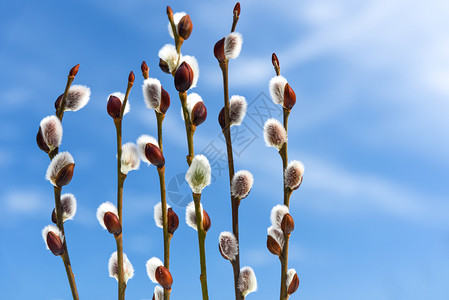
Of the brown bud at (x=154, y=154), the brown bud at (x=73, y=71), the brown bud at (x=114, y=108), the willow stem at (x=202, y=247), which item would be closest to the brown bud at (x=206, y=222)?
the willow stem at (x=202, y=247)

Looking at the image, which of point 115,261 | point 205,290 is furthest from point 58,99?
point 205,290

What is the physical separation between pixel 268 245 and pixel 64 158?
355 mm

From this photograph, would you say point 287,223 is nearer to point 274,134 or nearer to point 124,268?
point 274,134

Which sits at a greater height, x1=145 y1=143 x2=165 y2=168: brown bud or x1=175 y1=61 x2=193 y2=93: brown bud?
x1=175 y1=61 x2=193 y2=93: brown bud

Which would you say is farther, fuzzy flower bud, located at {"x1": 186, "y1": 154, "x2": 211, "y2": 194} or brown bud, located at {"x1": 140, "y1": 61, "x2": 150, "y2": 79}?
brown bud, located at {"x1": 140, "y1": 61, "x2": 150, "y2": 79}

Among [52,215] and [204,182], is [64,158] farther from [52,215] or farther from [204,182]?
[204,182]

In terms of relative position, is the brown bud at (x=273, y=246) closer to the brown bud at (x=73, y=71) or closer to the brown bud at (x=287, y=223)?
the brown bud at (x=287, y=223)

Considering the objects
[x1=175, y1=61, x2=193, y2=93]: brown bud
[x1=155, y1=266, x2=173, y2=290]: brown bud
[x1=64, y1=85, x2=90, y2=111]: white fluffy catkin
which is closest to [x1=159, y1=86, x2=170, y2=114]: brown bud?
[x1=175, y1=61, x2=193, y2=93]: brown bud

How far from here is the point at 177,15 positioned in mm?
814

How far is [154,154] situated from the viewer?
2.45 ft

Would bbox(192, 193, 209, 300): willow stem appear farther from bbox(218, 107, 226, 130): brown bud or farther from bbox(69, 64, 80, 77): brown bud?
bbox(69, 64, 80, 77): brown bud

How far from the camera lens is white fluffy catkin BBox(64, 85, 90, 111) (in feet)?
2.67

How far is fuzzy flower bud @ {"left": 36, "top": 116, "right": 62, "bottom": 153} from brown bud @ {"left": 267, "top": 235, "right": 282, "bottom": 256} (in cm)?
38

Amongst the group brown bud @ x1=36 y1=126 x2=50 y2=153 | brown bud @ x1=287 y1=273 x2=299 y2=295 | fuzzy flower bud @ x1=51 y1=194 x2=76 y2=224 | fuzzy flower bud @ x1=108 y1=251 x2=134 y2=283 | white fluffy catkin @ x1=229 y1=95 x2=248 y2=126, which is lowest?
brown bud @ x1=287 y1=273 x2=299 y2=295
